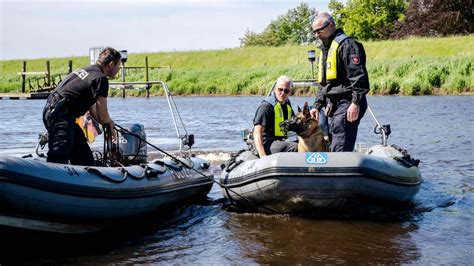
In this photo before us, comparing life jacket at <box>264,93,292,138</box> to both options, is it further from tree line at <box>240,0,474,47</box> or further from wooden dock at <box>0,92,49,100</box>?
tree line at <box>240,0,474,47</box>

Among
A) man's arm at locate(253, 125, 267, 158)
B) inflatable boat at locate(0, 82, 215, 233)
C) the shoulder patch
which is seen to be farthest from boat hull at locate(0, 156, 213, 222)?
the shoulder patch

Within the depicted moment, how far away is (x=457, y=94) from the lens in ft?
77.7

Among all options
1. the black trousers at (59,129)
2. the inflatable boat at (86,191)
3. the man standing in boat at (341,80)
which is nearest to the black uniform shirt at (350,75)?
the man standing in boat at (341,80)

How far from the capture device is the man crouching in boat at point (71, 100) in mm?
5820

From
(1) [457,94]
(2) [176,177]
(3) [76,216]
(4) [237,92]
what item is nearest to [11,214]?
(3) [76,216]

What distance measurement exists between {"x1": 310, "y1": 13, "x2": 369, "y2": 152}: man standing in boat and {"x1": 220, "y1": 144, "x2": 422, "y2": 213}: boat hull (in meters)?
0.40

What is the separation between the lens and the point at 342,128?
258 inches

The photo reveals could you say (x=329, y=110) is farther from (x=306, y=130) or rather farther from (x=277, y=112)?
(x=277, y=112)

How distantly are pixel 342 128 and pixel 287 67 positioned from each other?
26.0m

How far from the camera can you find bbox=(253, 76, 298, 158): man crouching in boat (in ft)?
22.5

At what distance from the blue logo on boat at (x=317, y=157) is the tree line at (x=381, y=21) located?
116ft

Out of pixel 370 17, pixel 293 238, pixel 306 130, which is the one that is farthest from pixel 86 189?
pixel 370 17

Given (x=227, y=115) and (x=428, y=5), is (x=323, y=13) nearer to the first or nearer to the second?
(x=227, y=115)

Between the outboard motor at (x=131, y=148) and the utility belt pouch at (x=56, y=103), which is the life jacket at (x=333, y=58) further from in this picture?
the utility belt pouch at (x=56, y=103)
